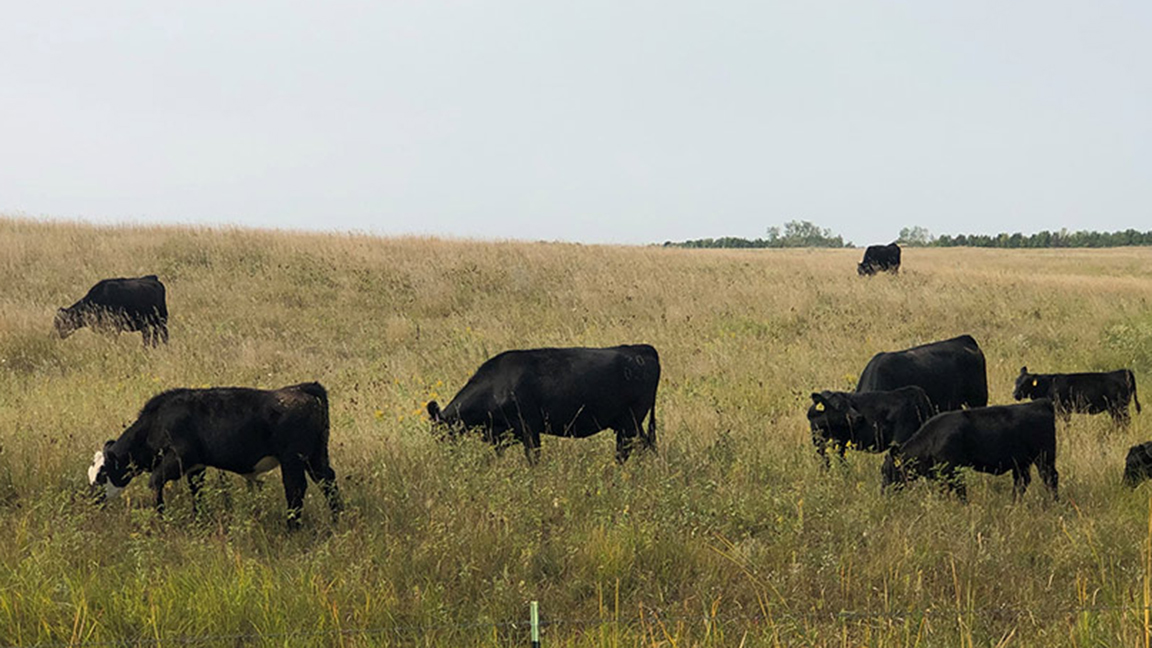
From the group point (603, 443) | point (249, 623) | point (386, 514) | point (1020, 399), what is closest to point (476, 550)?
point (386, 514)

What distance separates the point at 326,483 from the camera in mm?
5688

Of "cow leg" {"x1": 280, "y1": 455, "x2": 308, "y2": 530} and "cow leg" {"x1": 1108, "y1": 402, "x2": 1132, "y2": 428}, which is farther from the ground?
"cow leg" {"x1": 280, "y1": 455, "x2": 308, "y2": 530}

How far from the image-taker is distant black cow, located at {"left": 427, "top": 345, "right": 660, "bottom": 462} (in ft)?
23.5

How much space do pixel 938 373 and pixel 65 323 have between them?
14.1 meters

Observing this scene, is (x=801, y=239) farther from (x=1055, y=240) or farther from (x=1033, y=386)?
(x=1033, y=386)

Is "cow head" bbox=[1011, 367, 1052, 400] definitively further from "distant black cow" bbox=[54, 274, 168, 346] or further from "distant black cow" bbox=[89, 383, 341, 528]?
"distant black cow" bbox=[54, 274, 168, 346]

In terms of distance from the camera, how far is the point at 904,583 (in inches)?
185

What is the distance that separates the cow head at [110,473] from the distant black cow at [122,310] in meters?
9.36

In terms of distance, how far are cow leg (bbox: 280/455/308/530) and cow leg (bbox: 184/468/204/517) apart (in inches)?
25.6

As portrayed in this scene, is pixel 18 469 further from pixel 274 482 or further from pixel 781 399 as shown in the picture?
pixel 781 399

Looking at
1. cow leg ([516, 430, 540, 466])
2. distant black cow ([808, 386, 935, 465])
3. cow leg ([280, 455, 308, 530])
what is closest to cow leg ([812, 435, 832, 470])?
distant black cow ([808, 386, 935, 465])

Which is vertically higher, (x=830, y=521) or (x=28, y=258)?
(x=28, y=258)

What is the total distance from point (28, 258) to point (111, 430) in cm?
1640

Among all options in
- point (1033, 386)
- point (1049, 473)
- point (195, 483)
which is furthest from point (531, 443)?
point (1033, 386)
